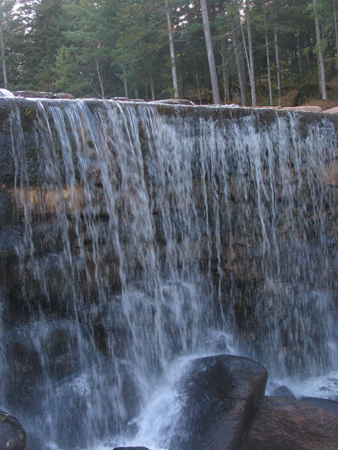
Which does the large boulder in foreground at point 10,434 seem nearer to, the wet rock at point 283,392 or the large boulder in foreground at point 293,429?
the large boulder in foreground at point 293,429

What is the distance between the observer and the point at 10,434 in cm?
353

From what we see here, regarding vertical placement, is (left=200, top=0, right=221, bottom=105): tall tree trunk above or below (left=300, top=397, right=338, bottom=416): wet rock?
above

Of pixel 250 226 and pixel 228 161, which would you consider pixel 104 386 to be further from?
pixel 228 161

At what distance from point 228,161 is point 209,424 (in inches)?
170

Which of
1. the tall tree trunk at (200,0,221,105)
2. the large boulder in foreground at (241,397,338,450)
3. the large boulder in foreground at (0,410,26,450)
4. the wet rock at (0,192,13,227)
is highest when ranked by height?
the tall tree trunk at (200,0,221,105)

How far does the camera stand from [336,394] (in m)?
5.50

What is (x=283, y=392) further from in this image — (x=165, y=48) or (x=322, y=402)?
(x=165, y=48)

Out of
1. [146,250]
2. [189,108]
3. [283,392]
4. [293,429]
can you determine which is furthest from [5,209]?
[283,392]

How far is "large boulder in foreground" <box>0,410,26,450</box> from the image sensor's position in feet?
11.3

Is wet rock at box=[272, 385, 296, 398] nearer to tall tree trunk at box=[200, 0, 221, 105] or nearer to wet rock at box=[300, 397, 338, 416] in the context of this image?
wet rock at box=[300, 397, 338, 416]

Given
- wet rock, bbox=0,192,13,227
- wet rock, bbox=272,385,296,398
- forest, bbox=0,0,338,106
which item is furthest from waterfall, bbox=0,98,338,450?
forest, bbox=0,0,338,106

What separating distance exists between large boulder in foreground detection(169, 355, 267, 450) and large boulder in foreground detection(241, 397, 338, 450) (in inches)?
6.2

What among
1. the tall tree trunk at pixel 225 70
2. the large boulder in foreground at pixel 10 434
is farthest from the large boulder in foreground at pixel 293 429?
the tall tree trunk at pixel 225 70

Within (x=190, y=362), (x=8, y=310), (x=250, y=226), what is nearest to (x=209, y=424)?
(x=190, y=362)
